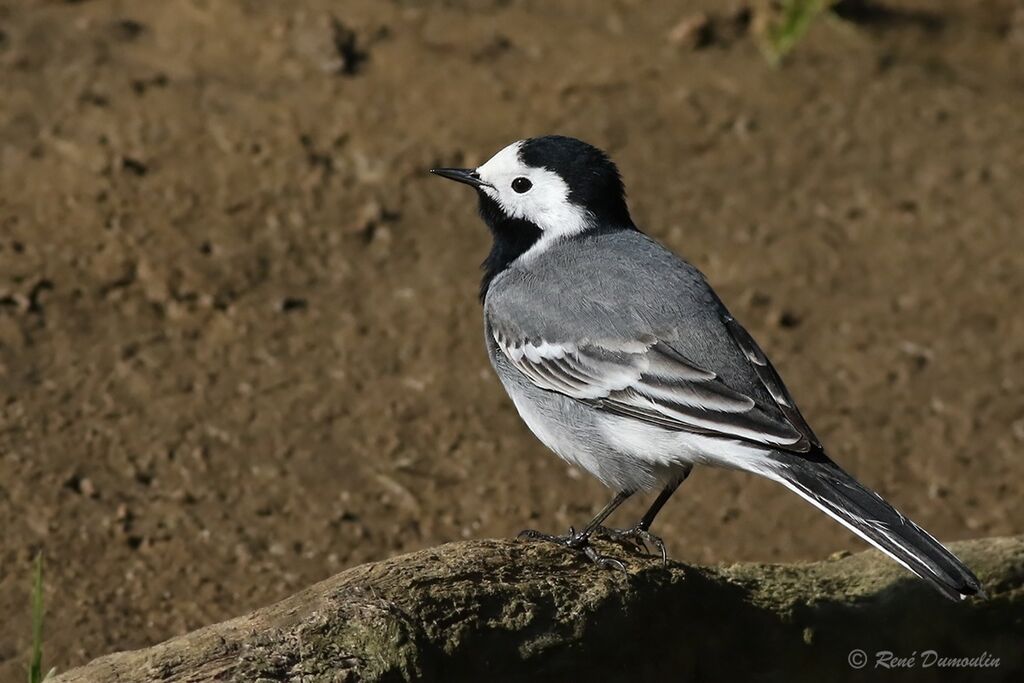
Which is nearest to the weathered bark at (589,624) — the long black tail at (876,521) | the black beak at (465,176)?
the long black tail at (876,521)

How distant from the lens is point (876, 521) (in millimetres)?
4320

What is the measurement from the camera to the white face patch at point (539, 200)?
585 centimetres

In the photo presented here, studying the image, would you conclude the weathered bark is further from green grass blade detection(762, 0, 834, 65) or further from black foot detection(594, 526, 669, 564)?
green grass blade detection(762, 0, 834, 65)

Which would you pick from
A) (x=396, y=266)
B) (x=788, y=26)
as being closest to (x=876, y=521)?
(x=396, y=266)

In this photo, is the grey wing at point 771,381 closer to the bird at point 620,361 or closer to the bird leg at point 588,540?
the bird at point 620,361

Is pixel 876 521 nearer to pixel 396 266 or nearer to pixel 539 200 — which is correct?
pixel 539 200

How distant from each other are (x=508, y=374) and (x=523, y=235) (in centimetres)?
67

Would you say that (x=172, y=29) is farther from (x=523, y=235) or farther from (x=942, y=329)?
(x=942, y=329)

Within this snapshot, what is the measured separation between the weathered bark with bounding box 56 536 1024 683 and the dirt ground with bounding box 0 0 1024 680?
4.80 feet

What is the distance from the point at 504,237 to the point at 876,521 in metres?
2.24

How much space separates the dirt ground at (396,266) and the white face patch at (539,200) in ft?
4.60

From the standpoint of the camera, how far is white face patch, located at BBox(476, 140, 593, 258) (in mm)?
5848

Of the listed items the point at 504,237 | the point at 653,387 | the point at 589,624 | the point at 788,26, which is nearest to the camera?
the point at 589,624

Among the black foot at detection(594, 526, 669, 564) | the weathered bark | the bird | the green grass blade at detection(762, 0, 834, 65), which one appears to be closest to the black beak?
the bird
